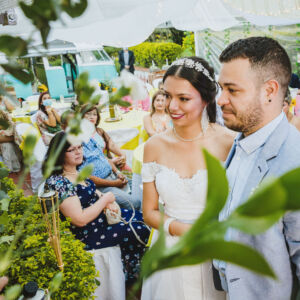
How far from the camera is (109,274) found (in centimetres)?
222

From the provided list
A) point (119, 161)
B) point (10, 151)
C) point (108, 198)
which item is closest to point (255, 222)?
point (108, 198)

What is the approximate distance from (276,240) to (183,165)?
83 cm

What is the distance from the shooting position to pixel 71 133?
0.40m

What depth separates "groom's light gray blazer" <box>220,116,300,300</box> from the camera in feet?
3.15

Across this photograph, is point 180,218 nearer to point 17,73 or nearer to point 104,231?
point 104,231

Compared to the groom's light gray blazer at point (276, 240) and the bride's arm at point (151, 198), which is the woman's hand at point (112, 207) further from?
the groom's light gray blazer at point (276, 240)

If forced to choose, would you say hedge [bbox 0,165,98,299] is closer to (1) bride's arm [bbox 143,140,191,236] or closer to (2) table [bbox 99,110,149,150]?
(1) bride's arm [bbox 143,140,191,236]

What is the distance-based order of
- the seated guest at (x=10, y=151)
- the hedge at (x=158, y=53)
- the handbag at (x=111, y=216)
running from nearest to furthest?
the handbag at (x=111, y=216) → the seated guest at (x=10, y=151) → the hedge at (x=158, y=53)

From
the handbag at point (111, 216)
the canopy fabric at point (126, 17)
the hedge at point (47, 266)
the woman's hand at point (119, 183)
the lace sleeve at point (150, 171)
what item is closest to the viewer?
the hedge at point (47, 266)

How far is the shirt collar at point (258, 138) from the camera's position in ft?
3.59

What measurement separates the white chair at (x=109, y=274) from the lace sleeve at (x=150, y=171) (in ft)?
2.92

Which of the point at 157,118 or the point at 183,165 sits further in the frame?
the point at 157,118

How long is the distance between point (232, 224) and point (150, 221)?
4.97 ft

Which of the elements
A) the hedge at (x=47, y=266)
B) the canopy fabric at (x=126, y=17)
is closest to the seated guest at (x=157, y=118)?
the canopy fabric at (x=126, y=17)
